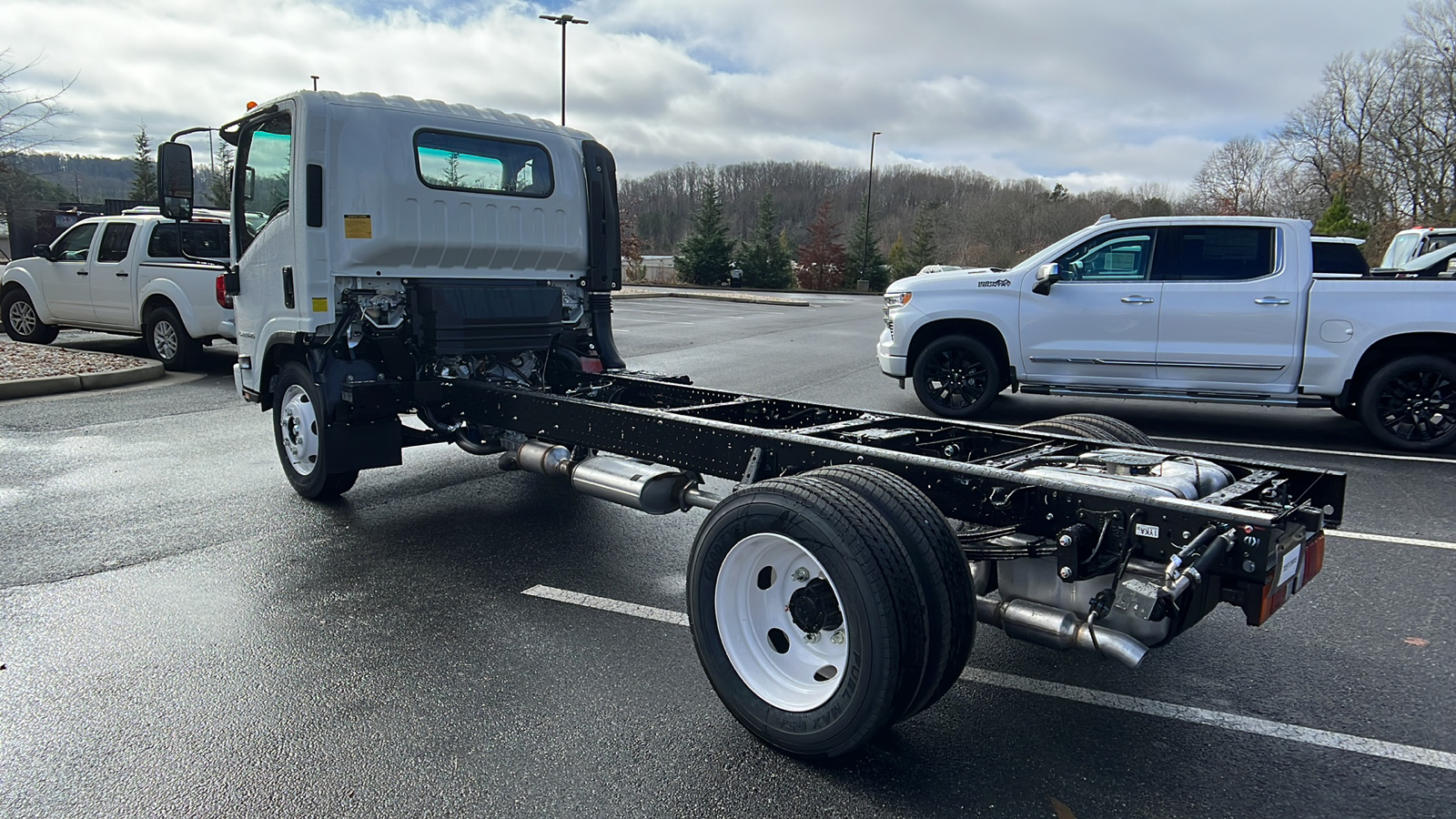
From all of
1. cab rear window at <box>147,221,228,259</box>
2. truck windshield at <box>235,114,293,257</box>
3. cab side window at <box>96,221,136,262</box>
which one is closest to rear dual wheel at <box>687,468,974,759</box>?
truck windshield at <box>235,114,293,257</box>

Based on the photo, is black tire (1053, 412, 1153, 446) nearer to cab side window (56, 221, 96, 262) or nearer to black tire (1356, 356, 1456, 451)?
black tire (1356, 356, 1456, 451)

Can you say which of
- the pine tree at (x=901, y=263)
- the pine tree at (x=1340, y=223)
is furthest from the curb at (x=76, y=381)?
the pine tree at (x=901, y=263)

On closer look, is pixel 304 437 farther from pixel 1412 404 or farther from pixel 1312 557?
pixel 1412 404

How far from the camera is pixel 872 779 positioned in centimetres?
299

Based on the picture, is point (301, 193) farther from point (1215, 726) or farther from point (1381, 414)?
point (1381, 414)

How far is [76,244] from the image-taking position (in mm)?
12867

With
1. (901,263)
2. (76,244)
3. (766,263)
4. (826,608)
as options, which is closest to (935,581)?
(826,608)

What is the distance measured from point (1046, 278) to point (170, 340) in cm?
1062

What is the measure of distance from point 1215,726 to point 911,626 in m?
1.40

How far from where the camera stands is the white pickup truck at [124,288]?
1166 centimetres

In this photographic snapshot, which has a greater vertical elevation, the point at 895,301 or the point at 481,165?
the point at 481,165

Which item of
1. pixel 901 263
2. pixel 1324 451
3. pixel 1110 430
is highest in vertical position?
pixel 901 263

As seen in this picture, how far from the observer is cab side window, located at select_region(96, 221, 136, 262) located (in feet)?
40.3

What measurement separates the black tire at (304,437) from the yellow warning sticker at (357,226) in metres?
0.93
